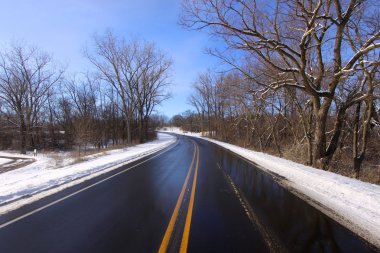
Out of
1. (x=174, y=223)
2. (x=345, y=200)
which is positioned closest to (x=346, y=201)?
(x=345, y=200)

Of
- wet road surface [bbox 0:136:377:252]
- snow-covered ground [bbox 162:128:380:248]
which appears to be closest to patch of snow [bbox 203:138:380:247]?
snow-covered ground [bbox 162:128:380:248]

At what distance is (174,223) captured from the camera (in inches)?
227

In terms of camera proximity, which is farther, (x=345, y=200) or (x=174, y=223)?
(x=345, y=200)

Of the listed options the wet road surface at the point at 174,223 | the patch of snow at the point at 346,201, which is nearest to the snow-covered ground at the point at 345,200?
the patch of snow at the point at 346,201

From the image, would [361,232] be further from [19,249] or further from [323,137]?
[323,137]

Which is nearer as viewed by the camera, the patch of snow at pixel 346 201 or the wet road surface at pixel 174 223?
the wet road surface at pixel 174 223

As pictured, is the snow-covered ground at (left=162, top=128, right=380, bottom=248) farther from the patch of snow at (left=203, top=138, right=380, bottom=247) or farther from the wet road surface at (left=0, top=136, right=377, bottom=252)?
the wet road surface at (left=0, top=136, right=377, bottom=252)

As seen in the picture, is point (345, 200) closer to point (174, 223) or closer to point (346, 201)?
point (346, 201)

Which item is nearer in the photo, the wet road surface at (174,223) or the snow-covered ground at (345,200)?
the wet road surface at (174,223)

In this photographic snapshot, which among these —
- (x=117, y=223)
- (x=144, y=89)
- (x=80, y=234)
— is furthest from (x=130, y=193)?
(x=144, y=89)

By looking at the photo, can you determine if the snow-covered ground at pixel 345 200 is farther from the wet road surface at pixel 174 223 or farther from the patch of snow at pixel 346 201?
the wet road surface at pixel 174 223

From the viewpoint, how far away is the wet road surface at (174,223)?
469cm

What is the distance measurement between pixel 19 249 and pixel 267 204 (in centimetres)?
527

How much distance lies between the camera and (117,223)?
228 inches
